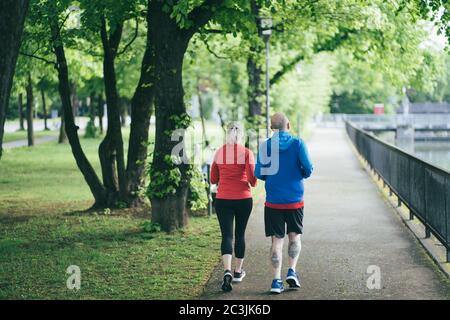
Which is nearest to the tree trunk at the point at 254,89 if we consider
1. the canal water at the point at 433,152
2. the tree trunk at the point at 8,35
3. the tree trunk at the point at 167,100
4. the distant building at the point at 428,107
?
the canal water at the point at 433,152

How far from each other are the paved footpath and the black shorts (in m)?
0.64

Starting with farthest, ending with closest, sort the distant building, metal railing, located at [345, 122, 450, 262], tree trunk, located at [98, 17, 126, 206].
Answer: the distant building, tree trunk, located at [98, 17, 126, 206], metal railing, located at [345, 122, 450, 262]

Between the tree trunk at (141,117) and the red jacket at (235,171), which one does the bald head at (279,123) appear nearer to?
the red jacket at (235,171)

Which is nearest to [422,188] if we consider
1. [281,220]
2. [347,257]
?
[347,257]

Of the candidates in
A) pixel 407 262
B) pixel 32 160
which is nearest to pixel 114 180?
pixel 407 262

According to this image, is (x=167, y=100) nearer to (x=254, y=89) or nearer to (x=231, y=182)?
(x=231, y=182)

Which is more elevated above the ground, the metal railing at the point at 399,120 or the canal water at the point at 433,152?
the metal railing at the point at 399,120

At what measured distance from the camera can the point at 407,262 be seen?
30.4ft

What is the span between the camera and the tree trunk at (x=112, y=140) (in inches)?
581

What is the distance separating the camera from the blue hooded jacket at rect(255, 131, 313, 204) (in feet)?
24.9

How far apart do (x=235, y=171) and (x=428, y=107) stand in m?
110

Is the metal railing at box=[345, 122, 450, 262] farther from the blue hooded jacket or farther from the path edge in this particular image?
the blue hooded jacket

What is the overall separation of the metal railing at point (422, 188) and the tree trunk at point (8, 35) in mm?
5314

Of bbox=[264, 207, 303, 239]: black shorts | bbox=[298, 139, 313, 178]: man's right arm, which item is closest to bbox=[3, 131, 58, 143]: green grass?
bbox=[264, 207, 303, 239]: black shorts
